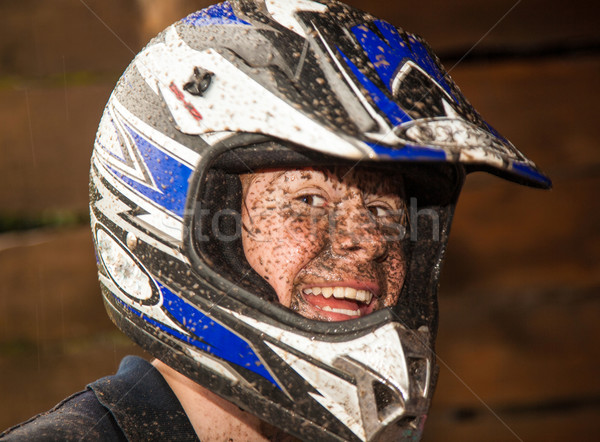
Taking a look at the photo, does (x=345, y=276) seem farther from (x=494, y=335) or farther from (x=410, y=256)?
(x=494, y=335)

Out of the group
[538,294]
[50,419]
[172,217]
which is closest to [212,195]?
[172,217]

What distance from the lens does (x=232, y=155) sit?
1202mm

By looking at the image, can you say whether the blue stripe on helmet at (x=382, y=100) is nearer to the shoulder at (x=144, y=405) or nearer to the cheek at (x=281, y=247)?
the cheek at (x=281, y=247)

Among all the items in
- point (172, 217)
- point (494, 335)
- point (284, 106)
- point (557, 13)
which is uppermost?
point (557, 13)

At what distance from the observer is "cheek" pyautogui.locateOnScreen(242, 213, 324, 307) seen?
1.27m

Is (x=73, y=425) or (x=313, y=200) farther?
(x=313, y=200)

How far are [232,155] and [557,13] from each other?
1.58 metres

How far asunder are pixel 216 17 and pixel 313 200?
39 cm

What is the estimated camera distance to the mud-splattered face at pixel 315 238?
50.3 inches

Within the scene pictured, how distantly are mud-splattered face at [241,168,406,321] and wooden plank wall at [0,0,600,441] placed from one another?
1.06 m

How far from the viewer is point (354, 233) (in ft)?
4.31

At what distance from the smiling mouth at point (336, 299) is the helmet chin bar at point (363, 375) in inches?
6.2

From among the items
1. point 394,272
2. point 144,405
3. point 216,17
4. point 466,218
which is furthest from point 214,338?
point 466,218

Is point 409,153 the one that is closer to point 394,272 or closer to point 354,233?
point 354,233
